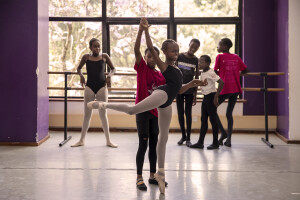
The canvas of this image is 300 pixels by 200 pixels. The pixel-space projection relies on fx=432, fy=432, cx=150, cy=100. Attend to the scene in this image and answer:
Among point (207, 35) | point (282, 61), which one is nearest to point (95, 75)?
point (207, 35)

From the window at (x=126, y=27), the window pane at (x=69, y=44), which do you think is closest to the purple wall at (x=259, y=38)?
the window at (x=126, y=27)

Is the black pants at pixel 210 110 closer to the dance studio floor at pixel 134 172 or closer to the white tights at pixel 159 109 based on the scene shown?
the dance studio floor at pixel 134 172

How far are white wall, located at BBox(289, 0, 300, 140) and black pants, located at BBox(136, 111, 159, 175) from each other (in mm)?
2941

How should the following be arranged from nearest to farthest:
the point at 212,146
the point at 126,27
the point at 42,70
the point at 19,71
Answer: the point at 212,146 → the point at 19,71 → the point at 42,70 → the point at 126,27

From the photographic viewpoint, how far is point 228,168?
4.23 m

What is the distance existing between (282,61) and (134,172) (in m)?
3.22

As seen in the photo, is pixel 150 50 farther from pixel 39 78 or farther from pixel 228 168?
pixel 39 78

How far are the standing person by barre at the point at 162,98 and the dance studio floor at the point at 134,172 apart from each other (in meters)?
0.40

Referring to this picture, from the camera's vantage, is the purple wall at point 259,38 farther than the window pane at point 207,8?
No

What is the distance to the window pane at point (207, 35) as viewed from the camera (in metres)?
6.95

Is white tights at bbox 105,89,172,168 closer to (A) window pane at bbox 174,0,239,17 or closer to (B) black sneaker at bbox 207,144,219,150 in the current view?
(B) black sneaker at bbox 207,144,219,150

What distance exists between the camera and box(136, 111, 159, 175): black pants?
340 cm

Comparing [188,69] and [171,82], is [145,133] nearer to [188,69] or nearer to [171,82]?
[171,82]

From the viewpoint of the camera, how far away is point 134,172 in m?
4.02
